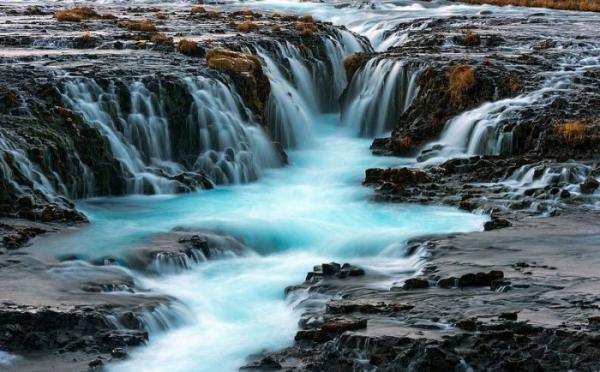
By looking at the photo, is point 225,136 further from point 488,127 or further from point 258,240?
point 488,127

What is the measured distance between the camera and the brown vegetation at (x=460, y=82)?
24469mm

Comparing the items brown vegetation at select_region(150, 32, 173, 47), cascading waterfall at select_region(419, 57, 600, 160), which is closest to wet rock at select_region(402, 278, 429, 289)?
cascading waterfall at select_region(419, 57, 600, 160)

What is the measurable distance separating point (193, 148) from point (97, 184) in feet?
10.2

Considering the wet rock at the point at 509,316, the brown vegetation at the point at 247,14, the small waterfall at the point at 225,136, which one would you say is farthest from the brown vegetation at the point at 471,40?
the wet rock at the point at 509,316

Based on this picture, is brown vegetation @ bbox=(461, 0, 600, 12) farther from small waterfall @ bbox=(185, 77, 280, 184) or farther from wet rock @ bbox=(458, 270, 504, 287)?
wet rock @ bbox=(458, 270, 504, 287)

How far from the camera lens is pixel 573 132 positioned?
821 inches

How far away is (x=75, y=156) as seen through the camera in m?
19.6

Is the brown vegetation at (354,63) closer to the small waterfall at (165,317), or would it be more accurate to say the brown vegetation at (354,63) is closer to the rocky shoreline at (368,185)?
the rocky shoreline at (368,185)

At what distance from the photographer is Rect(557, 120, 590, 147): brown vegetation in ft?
68.1

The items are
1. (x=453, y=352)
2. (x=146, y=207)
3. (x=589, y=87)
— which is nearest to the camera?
(x=453, y=352)

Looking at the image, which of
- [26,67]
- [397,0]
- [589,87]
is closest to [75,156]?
[26,67]

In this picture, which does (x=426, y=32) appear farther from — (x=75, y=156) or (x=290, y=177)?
(x=75, y=156)

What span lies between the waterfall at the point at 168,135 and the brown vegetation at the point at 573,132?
7.13 m

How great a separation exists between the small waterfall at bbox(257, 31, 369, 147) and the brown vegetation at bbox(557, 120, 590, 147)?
7808 millimetres
